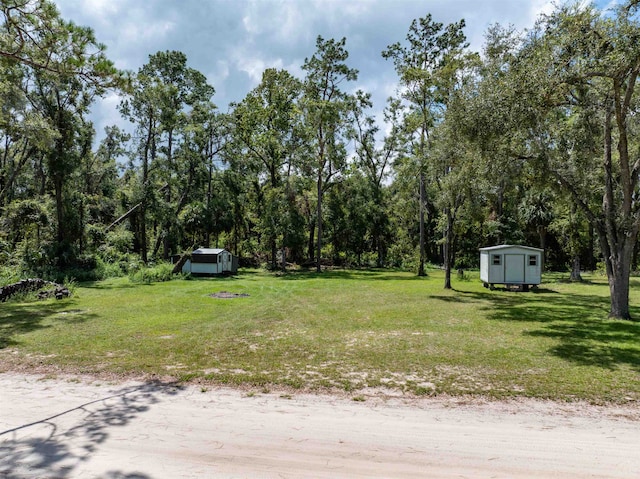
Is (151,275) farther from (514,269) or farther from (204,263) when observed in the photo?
(514,269)

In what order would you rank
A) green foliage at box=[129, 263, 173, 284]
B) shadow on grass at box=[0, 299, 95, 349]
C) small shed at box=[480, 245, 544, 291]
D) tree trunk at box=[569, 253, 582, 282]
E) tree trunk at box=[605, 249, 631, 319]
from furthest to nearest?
tree trunk at box=[569, 253, 582, 282], green foliage at box=[129, 263, 173, 284], small shed at box=[480, 245, 544, 291], tree trunk at box=[605, 249, 631, 319], shadow on grass at box=[0, 299, 95, 349]

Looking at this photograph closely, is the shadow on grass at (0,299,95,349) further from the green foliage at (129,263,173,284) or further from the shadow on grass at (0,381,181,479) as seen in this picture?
the green foliage at (129,263,173,284)

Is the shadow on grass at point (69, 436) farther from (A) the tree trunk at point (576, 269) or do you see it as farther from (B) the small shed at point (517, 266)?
(A) the tree trunk at point (576, 269)

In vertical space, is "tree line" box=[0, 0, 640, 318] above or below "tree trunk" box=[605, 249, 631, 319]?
above

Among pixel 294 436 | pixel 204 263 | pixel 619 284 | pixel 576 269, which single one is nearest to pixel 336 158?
pixel 204 263

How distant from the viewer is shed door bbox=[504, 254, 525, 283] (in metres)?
17.8

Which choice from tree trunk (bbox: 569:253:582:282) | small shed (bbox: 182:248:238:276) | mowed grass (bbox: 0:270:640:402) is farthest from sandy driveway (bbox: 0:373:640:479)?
tree trunk (bbox: 569:253:582:282)

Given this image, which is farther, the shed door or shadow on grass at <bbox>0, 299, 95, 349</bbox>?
the shed door

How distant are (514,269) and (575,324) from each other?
28.6ft

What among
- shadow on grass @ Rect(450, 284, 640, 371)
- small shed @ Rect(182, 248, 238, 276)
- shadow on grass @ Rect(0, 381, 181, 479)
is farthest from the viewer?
small shed @ Rect(182, 248, 238, 276)

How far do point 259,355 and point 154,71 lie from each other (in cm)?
3137

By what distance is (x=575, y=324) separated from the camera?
31.4ft

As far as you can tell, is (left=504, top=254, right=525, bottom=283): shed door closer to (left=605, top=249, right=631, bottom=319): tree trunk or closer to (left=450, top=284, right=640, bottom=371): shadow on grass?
(left=450, top=284, right=640, bottom=371): shadow on grass

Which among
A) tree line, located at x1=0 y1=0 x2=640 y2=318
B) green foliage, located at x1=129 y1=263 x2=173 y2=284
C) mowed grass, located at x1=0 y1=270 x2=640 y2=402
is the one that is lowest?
mowed grass, located at x1=0 y1=270 x2=640 y2=402
